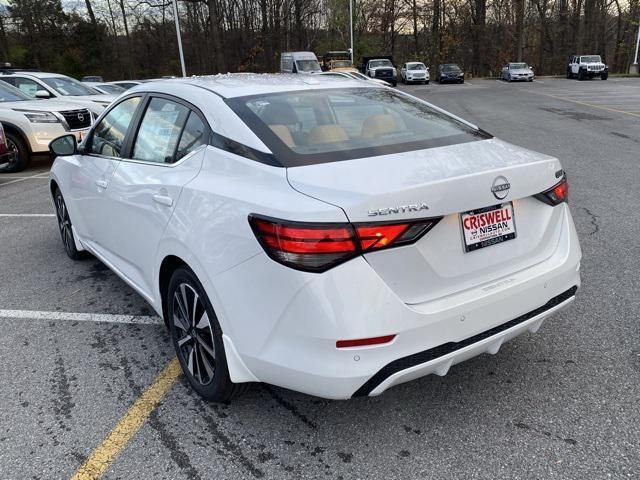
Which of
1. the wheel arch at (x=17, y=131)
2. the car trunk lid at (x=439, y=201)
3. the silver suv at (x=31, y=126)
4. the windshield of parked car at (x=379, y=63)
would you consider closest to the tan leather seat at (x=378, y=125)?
the car trunk lid at (x=439, y=201)

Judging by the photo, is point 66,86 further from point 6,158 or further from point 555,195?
point 555,195

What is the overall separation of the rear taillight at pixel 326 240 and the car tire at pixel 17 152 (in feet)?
34.5

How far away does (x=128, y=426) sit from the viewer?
8.95 feet

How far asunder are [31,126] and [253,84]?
9175 millimetres

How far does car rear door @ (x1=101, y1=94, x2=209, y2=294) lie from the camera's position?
2.88 m

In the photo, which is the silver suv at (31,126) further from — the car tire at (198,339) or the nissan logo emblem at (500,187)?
the nissan logo emblem at (500,187)

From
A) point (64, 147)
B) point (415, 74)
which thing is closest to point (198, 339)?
point (64, 147)

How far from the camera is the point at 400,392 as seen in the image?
9.56 feet

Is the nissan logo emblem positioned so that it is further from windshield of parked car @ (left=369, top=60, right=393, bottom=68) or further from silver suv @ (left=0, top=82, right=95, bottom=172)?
windshield of parked car @ (left=369, top=60, right=393, bottom=68)

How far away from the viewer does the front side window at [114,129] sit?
3707mm

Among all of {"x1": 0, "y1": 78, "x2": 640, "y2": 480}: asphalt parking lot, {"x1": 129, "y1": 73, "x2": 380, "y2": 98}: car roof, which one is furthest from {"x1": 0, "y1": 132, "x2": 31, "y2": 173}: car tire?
{"x1": 129, "y1": 73, "x2": 380, "y2": 98}: car roof

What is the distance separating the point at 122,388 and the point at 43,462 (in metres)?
0.61

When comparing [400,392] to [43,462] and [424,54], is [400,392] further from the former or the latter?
[424,54]

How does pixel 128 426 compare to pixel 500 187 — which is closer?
pixel 500 187
